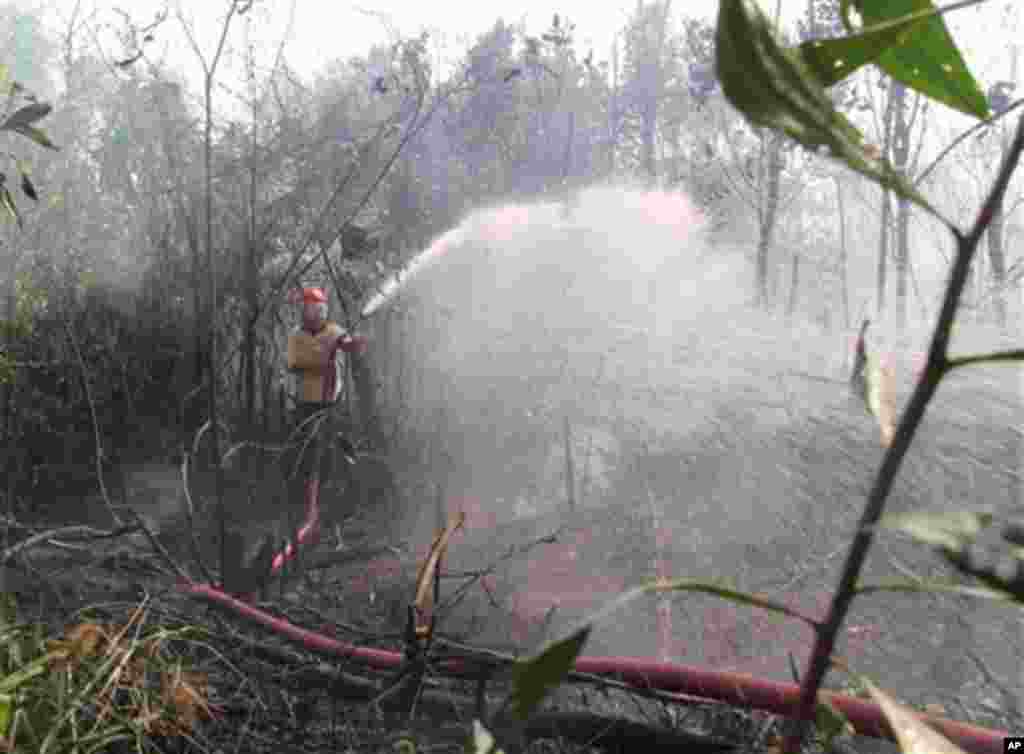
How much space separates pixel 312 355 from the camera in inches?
197

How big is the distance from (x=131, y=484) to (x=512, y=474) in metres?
2.25

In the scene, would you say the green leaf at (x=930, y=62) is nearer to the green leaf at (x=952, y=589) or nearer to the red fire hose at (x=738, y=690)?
the green leaf at (x=952, y=589)

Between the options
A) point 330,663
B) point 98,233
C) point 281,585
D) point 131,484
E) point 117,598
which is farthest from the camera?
point 98,233

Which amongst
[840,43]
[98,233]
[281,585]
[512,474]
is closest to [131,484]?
[98,233]

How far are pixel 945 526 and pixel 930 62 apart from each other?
0.96 ft

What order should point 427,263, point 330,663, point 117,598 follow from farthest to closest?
point 427,263, point 117,598, point 330,663

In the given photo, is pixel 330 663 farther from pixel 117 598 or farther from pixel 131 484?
pixel 131 484

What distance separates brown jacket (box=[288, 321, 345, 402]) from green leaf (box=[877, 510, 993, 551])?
15.5 ft

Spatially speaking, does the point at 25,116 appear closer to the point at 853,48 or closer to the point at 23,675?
the point at 23,675

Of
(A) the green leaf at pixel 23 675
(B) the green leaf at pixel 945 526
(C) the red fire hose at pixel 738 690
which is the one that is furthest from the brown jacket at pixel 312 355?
(B) the green leaf at pixel 945 526

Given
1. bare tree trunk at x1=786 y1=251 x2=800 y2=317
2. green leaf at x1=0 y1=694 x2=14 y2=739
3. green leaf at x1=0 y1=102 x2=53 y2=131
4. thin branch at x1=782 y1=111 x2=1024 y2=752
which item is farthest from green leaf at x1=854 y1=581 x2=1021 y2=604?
bare tree trunk at x1=786 y1=251 x2=800 y2=317

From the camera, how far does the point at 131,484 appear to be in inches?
217

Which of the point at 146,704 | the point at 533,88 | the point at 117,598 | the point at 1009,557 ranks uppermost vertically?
the point at 533,88

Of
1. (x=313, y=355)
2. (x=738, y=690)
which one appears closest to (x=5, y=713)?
(x=738, y=690)
